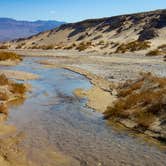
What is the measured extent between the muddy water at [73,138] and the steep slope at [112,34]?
123 feet

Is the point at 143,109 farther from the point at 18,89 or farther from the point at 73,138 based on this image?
the point at 18,89

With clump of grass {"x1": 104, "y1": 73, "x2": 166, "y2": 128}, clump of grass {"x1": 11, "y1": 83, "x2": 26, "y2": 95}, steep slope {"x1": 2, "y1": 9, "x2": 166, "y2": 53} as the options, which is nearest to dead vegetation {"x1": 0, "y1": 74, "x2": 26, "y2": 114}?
clump of grass {"x1": 11, "y1": 83, "x2": 26, "y2": 95}

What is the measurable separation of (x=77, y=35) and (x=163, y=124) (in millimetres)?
91201

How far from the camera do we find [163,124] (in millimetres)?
15930

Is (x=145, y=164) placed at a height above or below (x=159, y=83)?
below

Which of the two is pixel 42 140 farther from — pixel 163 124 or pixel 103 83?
pixel 103 83

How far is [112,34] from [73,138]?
7842cm

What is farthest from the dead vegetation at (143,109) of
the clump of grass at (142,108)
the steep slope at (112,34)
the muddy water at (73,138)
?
the steep slope at (112,34)

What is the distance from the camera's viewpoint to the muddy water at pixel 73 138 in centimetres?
1262

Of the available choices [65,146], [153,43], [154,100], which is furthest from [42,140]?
[153,43]

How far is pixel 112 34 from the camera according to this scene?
91.8 m

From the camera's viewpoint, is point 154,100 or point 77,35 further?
point 77,35

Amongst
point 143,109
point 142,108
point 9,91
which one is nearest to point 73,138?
point 143,109

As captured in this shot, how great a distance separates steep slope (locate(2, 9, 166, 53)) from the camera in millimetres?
68281
